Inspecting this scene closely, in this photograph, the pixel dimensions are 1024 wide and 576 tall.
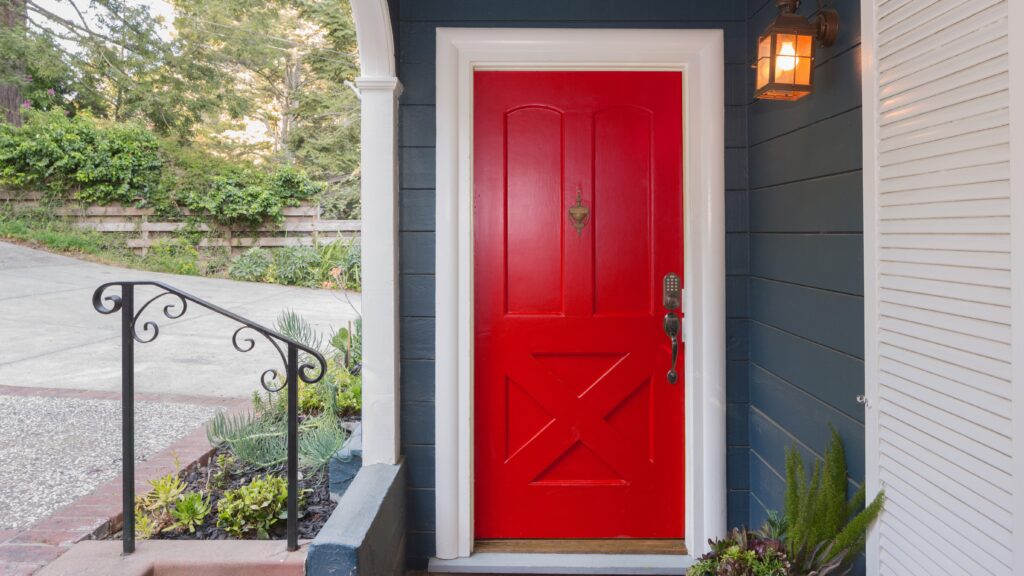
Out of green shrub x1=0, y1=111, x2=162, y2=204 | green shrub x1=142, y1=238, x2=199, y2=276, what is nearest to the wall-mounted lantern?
green shrub x1=142, y1=238, x2=199, y2=276

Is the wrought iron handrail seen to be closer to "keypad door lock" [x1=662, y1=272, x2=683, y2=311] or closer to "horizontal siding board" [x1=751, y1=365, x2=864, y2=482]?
"keypad door lock" [x1=662, y1=272, x2=683, y2=311]

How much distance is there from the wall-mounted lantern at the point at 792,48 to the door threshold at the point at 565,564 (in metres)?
1.51

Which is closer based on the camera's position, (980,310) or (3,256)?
(980,310)

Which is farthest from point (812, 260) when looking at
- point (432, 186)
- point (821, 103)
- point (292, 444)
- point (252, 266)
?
point (252, 266)

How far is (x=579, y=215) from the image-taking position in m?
2.40

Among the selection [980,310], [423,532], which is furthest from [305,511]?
[980,310]

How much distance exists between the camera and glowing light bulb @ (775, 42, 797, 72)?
1.72 m

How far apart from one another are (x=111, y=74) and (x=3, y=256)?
12.2ft

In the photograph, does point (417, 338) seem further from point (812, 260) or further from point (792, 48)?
point (792, 48)

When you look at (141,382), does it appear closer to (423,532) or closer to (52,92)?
(423,532)

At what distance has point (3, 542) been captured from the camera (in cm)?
229

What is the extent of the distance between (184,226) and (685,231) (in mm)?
8634

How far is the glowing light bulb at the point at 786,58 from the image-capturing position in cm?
172

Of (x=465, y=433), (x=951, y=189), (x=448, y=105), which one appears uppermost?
(x=448, y=105)
